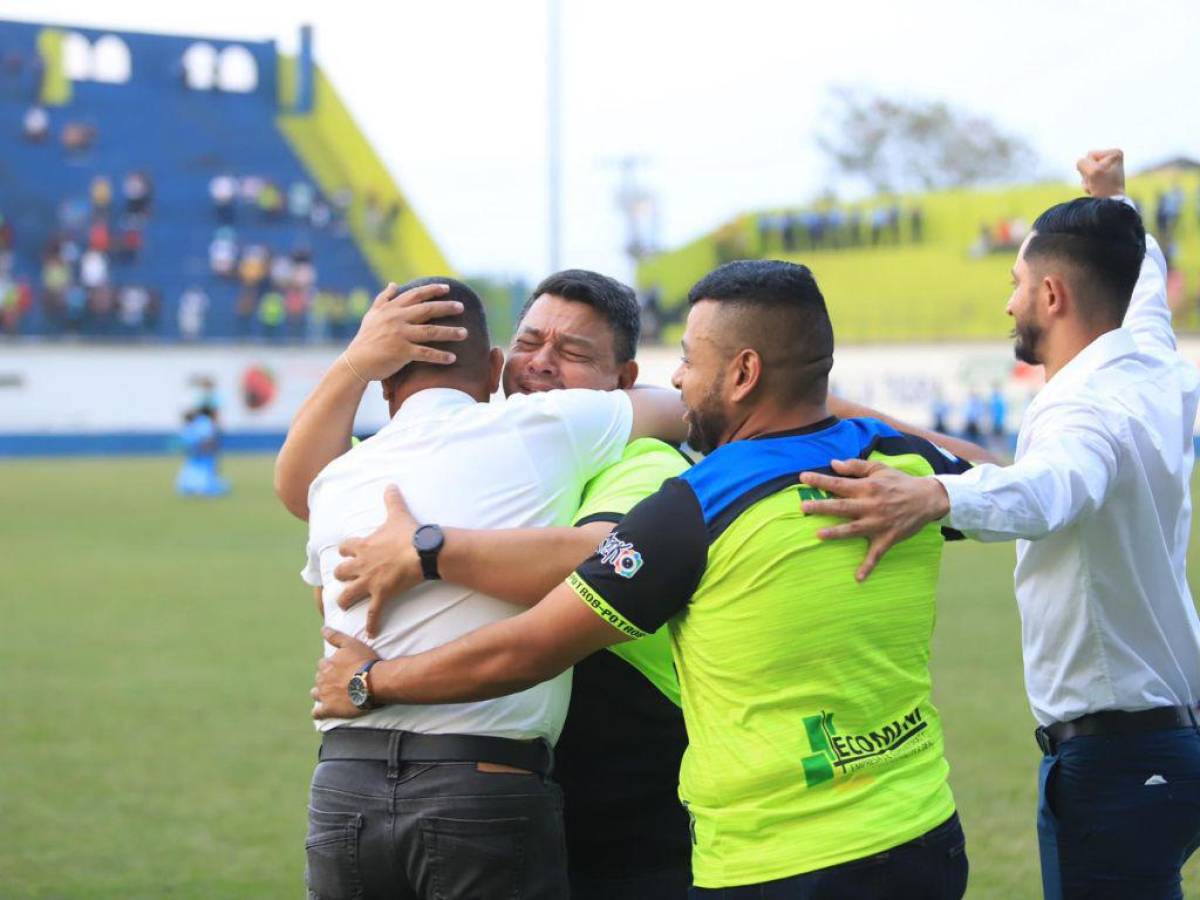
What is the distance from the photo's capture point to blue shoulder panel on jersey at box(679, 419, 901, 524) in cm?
245

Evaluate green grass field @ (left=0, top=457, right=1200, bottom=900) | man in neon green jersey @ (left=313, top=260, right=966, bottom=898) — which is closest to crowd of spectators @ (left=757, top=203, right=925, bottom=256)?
green grass field @ (left=0, top=457, right=1200, bottom=900)

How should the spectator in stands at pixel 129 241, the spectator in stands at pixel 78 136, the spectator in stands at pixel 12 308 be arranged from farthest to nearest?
the spectator in stands at pixel 78 136
the spectator in stands at pixel 129 241
the spectator in stands at pixel 12 308

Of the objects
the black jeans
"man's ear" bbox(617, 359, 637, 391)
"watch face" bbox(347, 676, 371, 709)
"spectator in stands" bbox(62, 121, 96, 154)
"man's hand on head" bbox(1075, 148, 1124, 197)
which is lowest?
the black jeans

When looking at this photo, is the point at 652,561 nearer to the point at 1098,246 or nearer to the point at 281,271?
the point at 1098,246

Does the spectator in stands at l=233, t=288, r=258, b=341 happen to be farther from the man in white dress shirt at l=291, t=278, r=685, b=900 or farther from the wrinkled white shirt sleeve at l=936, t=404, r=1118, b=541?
the wrinkled white shirt sleeve at l=936, t=404, r=1118, b=541

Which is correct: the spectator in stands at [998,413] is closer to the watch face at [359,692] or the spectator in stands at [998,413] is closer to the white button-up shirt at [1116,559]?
the white button-up shirt at [1116,559]

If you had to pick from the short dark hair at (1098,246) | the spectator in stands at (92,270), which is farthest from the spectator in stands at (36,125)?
the short dark hair at (1098,246)

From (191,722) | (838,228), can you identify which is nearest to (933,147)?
(838,228)

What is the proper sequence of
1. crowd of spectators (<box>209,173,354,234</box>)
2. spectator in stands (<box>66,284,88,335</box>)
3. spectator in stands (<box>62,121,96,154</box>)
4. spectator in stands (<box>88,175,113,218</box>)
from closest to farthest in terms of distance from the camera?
spectator in stands (<box>66,284,88,335</box>)
spectator in stands (<box>88,175,113,218</box>)
spectator in stands (<box>62,121,96,154</box>)
crowd of spectators (<box>209,173,354,234</box>)

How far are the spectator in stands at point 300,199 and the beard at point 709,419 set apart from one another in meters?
46.1

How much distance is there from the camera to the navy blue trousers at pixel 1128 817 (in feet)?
10.1

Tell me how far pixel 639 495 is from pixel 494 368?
0.47 meters

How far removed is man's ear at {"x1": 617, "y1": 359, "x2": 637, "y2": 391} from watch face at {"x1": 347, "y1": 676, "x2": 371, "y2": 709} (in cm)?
105

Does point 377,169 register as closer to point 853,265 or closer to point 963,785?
point 853,265
